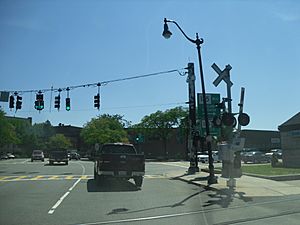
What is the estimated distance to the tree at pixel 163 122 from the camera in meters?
73.2

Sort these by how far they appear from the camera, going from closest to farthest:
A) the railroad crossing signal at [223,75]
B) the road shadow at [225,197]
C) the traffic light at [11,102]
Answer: the road shadow at [225,197], the railroad crossing signal at [223,75], the traffic light at [11,102]

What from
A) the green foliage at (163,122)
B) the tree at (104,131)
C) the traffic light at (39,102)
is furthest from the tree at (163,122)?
the traffic light at (39,102)

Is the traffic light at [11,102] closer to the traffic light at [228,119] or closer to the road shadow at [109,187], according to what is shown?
the road shadow at [109,187]

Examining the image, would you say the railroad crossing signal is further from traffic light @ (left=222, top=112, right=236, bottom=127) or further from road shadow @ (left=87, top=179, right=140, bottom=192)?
road shadow @ (left=87, top=179, right=140, bottom=192)

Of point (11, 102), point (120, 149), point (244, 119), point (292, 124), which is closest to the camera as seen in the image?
point (244, 119)

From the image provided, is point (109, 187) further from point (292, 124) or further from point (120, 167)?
point (292, 124)

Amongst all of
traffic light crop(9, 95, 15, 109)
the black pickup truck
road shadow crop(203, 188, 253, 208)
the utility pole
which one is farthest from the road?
traffic light crop(9, 95, 15, 109)

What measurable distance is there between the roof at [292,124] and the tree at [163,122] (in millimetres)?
38354

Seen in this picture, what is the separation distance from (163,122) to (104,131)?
12.7 m

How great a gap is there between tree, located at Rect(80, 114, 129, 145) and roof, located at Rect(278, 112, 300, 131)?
155 feet

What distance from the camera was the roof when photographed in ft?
108

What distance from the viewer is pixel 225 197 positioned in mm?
15625

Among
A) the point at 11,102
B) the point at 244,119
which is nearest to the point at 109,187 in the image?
the point at 244,119

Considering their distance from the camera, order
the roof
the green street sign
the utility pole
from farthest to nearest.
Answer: the roof < the utility pole < the green street sign
